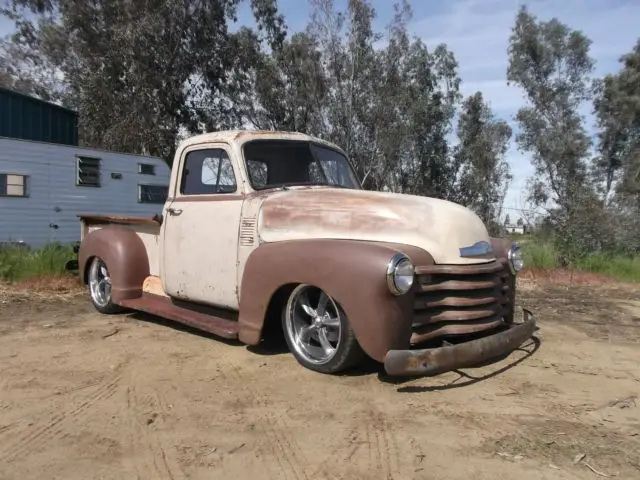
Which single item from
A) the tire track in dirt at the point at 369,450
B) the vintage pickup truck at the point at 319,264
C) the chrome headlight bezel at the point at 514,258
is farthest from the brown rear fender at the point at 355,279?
the chrome headlight bezel at the point at 514,258

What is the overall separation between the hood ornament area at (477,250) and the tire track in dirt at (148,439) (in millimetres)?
2382

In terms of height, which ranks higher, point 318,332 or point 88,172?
point 88,172

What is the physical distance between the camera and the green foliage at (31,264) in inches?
355

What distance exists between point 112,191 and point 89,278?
→ 6.51 metres

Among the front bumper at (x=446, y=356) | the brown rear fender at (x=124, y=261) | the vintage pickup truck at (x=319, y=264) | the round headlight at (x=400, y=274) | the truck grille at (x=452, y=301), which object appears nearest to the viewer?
the front bumper at (x=446, y=356)

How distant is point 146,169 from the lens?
1393 cm

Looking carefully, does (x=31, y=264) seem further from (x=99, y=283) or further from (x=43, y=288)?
(x=99, y=283)

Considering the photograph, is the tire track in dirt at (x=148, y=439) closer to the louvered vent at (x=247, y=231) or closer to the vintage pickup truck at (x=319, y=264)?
the vintage pickup truck at (x=319, y=264)

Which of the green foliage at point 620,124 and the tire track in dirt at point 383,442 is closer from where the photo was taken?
the tire track in dirt at point 383,442

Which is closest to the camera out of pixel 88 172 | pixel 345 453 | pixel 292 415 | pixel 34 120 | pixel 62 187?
pixel 345 453

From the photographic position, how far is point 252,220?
4.97 metres

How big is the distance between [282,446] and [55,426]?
1.41 meters

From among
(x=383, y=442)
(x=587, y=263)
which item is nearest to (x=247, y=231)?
(x=383, y=442)

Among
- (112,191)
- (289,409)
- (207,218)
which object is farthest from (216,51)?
(289,409)
